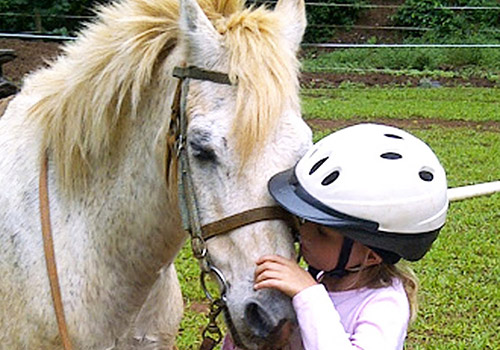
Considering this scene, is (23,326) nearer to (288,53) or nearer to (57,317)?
(57,317)

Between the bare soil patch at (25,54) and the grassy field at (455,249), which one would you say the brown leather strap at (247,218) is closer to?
the grassy field at (455,249)

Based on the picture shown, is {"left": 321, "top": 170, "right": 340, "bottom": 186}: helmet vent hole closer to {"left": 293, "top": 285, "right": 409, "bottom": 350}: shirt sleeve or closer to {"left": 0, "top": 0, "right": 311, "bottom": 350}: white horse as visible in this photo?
{"left": 0, "top": 0, "right": 311, "bottom": 350}: white horse

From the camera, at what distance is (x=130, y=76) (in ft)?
7.59

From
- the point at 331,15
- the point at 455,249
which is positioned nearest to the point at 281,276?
the point at 455,249

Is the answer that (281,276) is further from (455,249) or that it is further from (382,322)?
(455,249)

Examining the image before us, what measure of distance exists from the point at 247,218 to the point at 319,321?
32 cm

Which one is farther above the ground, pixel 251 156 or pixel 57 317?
pixel 251 156

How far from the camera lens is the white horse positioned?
6.64ft

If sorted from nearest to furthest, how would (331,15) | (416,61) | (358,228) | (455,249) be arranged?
(358,228), (455,249), (416,61), (331,15)

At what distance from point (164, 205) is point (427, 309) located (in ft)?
9.13

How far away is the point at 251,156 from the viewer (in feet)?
6.57

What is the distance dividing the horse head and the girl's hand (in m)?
0.03

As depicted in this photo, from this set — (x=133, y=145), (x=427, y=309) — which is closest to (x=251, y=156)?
(x=133, y=145)

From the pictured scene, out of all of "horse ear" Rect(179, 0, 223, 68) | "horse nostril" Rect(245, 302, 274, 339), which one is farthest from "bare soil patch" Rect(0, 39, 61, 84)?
"horse nostril" Rect(245, 302, 274, 339)
